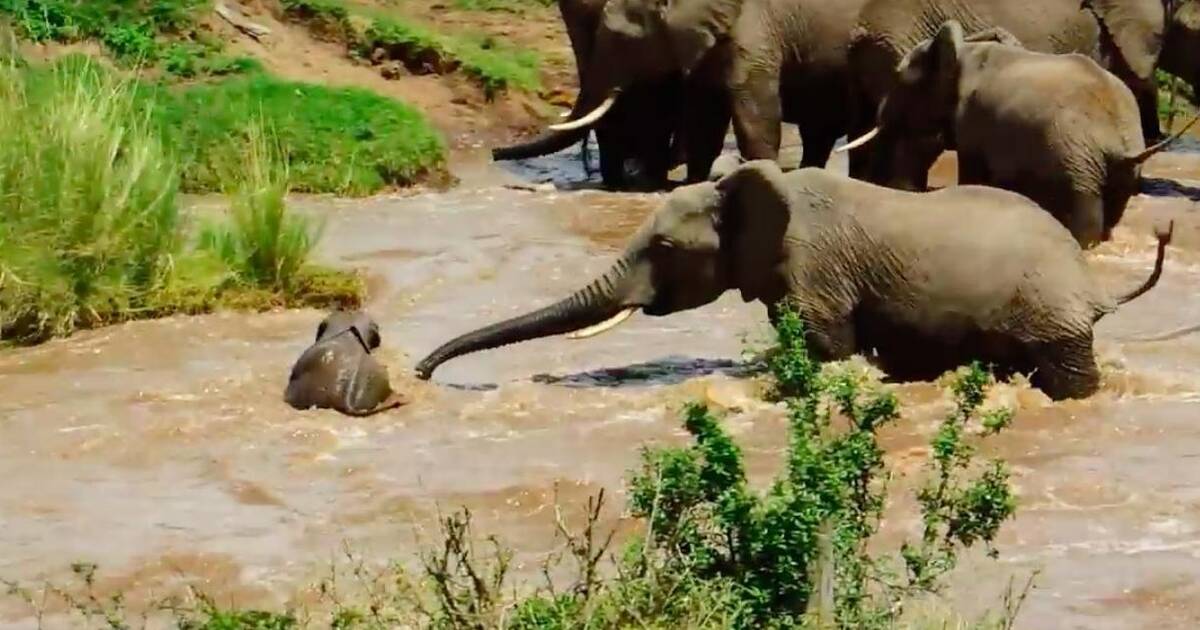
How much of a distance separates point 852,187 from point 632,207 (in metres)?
6.43

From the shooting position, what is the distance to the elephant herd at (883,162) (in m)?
10.5

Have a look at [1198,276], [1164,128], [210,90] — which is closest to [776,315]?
[1198,276]

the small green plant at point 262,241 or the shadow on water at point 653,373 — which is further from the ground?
the shadow on water at point 653,373

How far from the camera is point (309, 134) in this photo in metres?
18.5

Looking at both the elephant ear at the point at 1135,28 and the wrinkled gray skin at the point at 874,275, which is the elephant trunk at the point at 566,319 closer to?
the wrinkled gray skin at the point at 874,275

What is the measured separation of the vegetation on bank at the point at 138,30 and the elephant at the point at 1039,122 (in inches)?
304

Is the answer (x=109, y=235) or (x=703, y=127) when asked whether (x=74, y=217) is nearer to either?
(x=109, y=235)

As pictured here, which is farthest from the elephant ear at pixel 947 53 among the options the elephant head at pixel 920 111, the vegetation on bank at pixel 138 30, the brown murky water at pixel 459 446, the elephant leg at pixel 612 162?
the vegetation on bank at pixel 138 30

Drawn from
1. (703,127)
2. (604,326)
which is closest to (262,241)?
(604,326)

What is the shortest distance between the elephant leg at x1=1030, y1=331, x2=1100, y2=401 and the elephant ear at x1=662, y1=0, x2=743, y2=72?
7.13 meters

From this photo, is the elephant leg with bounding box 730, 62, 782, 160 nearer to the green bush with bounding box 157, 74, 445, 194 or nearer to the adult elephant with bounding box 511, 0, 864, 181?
the adult elephant with bounding box 511, 0, 864, 181

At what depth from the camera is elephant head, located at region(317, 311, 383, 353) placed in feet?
35.7

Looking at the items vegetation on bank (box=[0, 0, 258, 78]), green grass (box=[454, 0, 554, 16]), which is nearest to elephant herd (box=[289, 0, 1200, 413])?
vegetation on bank (box=[0, 0, 258, 78])

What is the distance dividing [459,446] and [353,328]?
4.10ft
